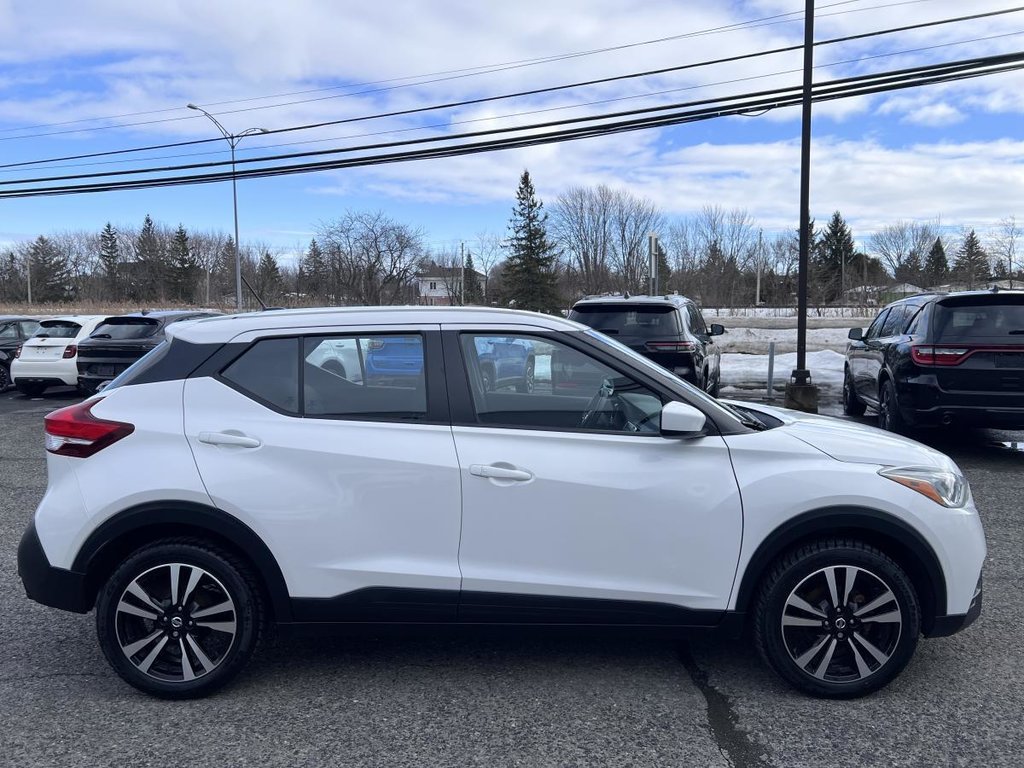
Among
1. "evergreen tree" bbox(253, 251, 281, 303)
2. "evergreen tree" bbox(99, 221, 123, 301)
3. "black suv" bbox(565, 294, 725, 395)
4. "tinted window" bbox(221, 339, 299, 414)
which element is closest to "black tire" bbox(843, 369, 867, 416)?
"black suv" bbox(565, 294, 725, 395)

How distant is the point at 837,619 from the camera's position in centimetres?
332

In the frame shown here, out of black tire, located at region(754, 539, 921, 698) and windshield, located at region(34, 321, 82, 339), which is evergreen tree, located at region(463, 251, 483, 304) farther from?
black tire, located at region(754, 539, 921, 698)

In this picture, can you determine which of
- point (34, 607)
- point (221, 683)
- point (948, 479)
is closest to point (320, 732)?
point (221, 683)

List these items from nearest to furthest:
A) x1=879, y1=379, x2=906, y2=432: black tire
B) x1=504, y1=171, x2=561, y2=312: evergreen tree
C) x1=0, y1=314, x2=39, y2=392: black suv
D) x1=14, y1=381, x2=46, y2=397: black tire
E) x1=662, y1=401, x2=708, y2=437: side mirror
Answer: x1=662, y1=401, x2=708, y2=437: side mirror < x1=879, y1=379, x2=906, y2=432: black tire < x1=14, y1=381, x2=46, y2=397: black tire < x1=0, y1=314, x2=39, y2=392: black suv < x1=504, y1=171, x2=561, y2=312: evergreen tree

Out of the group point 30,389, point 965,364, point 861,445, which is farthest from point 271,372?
point 30,389

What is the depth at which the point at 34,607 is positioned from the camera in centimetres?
448

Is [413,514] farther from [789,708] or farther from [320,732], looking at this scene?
[789,708]

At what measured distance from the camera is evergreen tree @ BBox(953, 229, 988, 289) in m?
50.7

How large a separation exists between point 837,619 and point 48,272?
9748 centimetres

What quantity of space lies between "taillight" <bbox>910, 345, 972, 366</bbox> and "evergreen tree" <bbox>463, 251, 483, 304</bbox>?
4816cm

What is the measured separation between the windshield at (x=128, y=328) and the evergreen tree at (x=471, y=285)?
4216 cm

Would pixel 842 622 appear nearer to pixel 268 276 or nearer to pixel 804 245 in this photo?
pixel 804 245

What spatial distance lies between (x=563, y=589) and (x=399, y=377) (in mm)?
1167

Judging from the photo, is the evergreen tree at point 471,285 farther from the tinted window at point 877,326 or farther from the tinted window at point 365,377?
the tinted window at point 365,377
